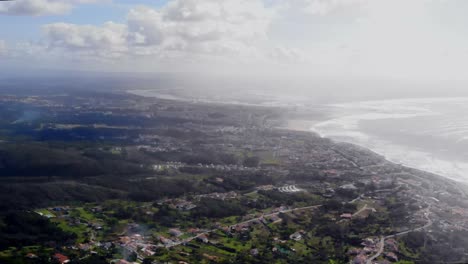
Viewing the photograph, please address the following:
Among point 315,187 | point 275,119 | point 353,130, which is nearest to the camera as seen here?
point 315,187

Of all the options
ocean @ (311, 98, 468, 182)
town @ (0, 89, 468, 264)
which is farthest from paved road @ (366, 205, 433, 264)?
ocean @ (311, 98, 468, 182)

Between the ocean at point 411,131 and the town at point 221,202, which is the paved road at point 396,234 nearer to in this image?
the town at point 221,202

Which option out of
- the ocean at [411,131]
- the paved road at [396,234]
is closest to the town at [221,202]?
the paved road at [396,234]

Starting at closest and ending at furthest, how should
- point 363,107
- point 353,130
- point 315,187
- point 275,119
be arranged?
point 315,187 → point 353,130 → point 275,119 → point 363,107

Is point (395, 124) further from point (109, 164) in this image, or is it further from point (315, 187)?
point (109, 164)

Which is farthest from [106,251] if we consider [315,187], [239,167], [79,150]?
[79,150]

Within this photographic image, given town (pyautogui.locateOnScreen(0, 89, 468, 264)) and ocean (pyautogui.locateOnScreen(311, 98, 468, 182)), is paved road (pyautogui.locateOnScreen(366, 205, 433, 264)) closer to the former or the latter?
town (pyautogui.locateOnScreen(0, 89, 468, 264))

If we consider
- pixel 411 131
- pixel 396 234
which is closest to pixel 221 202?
pixel 396 234

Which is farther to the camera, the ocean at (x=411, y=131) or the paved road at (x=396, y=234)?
the ocean at (x=411, y=131)
